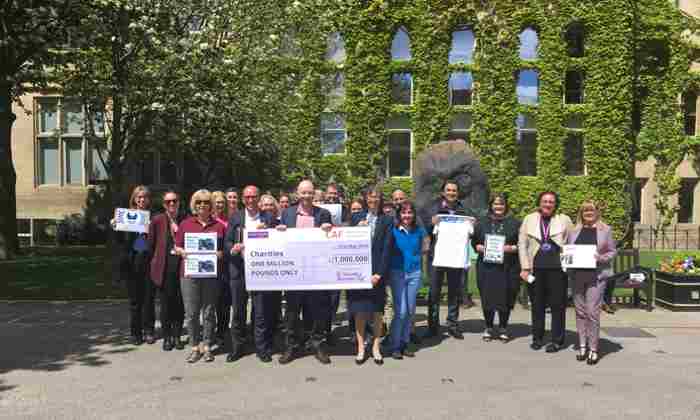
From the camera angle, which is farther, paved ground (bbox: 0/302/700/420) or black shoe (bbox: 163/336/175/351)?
black shoe (bbox: 163/336/175/351)

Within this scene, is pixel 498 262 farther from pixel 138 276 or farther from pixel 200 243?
pixel 138 276

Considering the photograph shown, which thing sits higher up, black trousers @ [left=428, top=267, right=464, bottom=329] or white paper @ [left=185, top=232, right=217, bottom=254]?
white paper @ [left=185, top=232, right=217, bottom=254]

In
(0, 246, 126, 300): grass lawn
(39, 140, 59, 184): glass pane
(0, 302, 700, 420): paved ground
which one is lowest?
(0, 302, 700, 420): paved ground

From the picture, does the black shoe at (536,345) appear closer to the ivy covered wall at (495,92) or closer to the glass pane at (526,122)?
the ivy covered wall at (495,92)

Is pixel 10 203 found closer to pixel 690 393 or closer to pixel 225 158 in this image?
pixel 225 158

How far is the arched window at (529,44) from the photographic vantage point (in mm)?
22750

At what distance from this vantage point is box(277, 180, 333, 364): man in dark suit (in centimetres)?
685

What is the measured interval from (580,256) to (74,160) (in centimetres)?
2252

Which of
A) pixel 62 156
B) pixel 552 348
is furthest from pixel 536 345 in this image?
pixel 62 156

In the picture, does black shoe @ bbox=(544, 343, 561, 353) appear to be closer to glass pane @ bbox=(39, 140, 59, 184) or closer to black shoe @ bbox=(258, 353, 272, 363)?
black shoe @ bbox=(258, 353, 272, 363)

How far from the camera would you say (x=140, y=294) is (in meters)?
7.63

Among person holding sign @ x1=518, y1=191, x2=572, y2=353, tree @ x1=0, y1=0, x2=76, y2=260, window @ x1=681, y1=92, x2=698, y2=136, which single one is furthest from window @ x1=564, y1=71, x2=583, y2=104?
tree @ x1=0, y1=0, x2=76, y2=260

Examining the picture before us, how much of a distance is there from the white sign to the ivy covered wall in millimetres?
15255

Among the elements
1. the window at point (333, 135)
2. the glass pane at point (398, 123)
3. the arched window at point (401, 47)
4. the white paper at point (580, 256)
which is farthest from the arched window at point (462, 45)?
the white paper at point (580, 256)
